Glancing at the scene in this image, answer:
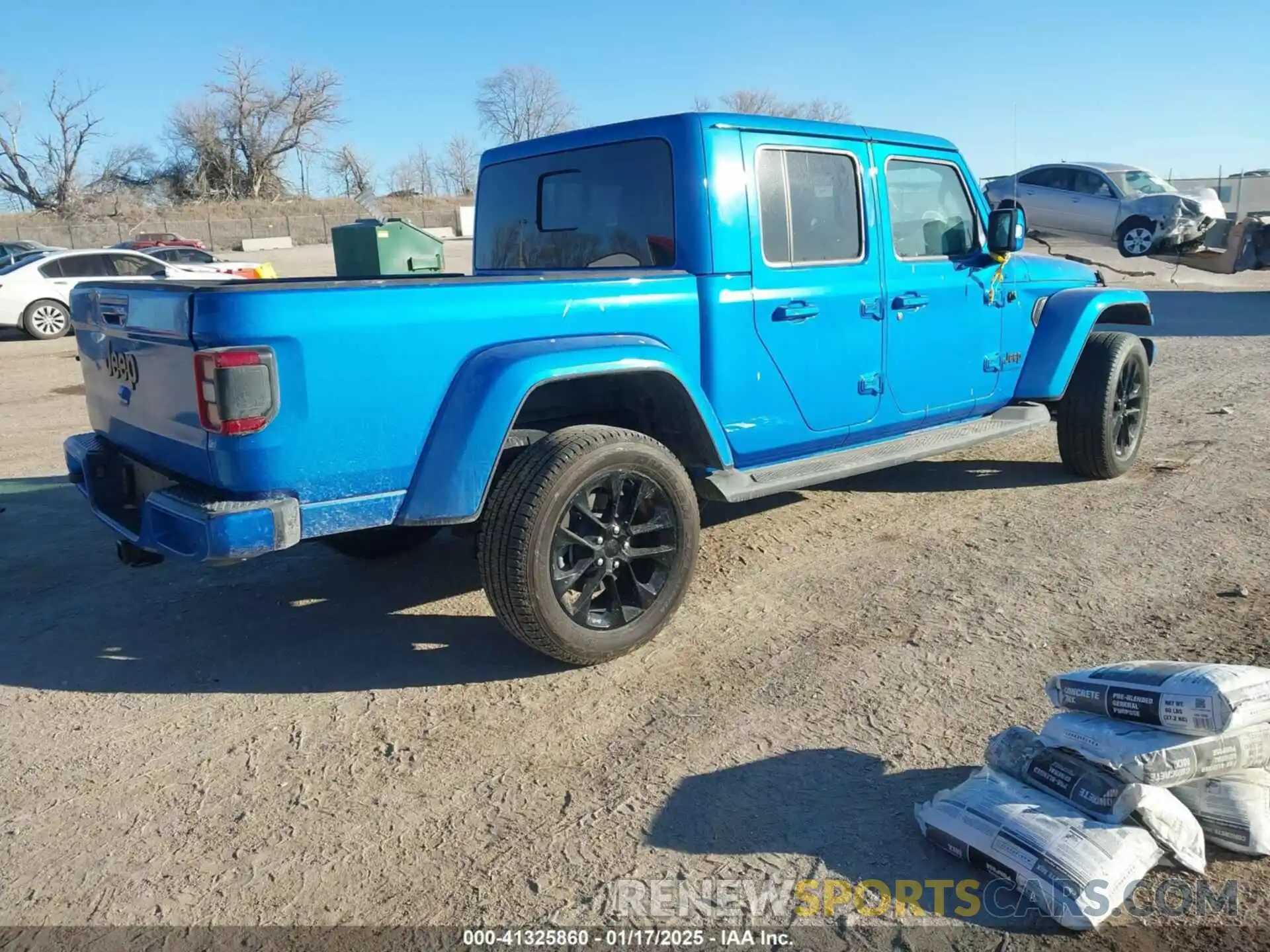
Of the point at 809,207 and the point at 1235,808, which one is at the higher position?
the point at 809,207

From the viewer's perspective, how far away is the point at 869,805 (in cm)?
276

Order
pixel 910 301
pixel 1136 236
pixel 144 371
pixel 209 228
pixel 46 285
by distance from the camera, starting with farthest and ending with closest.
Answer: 1. pixel 209 228
2. pixel 1136 236
3. pixel 46 285
4. pixel 910 301
5. pixel 144 371

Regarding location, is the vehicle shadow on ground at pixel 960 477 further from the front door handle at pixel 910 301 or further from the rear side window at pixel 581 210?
the rear side window at pixel 581 210

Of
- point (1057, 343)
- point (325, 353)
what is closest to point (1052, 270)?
point (1057, 343)

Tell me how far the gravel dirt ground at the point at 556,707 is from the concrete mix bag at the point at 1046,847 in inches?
3.2

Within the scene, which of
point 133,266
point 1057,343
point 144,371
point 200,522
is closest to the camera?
point 200,522

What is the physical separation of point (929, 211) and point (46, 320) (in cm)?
1499

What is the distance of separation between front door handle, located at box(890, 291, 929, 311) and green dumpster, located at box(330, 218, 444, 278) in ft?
16.1

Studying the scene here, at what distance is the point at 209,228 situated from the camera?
50344 mm

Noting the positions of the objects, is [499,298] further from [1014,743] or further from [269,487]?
[1014,743]

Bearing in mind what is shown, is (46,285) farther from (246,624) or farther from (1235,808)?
(1235,808)

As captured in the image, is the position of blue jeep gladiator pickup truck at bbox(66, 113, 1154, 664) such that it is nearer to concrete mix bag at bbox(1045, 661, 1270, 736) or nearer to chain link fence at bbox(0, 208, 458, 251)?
concrete mix bag at bbox(1045, 661, 1270, 736)

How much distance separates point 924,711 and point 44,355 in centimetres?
1387

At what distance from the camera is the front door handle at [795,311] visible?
4.18 meters
